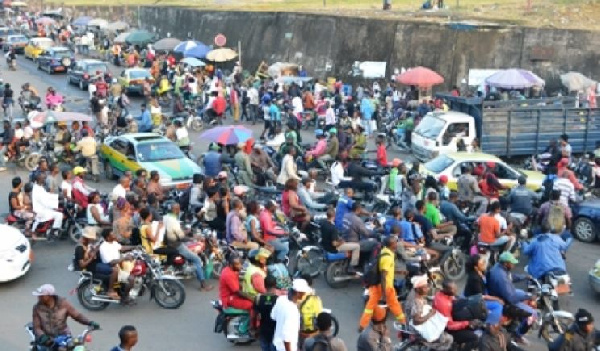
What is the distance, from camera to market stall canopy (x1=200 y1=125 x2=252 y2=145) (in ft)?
61.4

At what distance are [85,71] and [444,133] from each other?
20289 millimetres

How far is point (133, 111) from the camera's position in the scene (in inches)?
1208

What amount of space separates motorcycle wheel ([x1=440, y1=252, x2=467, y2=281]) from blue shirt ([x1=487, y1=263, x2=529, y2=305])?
266 centimetres

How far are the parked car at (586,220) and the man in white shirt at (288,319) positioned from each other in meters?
8.19

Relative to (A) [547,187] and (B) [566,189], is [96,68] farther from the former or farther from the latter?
(B) [566,189]

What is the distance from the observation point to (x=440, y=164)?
686 inches

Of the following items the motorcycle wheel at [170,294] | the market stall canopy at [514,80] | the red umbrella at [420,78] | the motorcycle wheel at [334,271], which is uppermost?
the market stall canopy at [514,80]

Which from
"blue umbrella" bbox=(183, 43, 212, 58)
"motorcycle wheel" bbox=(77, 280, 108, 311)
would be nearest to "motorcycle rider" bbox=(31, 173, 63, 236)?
"motorcycle wheel" bbox=(77, 280, 108, 311)

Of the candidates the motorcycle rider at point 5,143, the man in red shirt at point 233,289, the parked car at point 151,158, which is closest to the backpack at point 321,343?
the man in red shirt at point 233,289

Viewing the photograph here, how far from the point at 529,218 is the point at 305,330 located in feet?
21.5

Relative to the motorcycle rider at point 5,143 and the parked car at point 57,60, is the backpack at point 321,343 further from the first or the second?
the parked car at point 57,60

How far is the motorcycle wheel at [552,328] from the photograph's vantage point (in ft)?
34.8

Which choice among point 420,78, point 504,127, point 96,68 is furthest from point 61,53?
point 504,127

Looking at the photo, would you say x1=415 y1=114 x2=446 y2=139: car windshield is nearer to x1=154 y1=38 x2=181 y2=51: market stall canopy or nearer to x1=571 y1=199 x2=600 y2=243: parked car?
x1=571 y1=199 x2=600 y2=243: parked car
